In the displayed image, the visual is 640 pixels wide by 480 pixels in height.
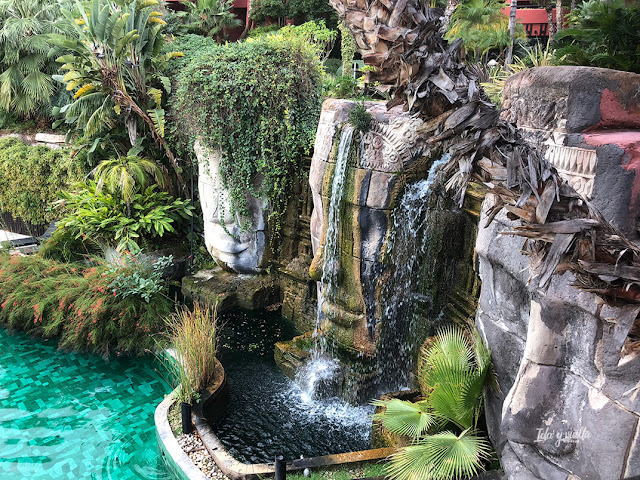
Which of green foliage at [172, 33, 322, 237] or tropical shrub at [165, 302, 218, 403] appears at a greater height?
green foliage at [172, 33, 322, 237]

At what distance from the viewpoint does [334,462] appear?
4.96 meters

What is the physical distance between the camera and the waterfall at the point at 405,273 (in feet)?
→ 20.2

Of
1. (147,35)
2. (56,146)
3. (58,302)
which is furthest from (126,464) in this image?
(56,146)

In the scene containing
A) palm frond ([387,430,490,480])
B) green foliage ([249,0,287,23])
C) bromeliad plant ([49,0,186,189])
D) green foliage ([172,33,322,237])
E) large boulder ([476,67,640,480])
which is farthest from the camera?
green foliage ([249,0,287,23])

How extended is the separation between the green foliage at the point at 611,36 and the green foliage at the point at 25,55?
12395 mm

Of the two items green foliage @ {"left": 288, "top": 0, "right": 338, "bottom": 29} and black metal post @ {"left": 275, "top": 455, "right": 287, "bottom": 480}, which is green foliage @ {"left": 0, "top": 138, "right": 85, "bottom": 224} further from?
black metal post @ {"left": 275, "top": 455, "right": 287, "bottom": 480}

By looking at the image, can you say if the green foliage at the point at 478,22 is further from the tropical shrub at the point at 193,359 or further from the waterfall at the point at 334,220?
the tropical shrub at the point at 193,359

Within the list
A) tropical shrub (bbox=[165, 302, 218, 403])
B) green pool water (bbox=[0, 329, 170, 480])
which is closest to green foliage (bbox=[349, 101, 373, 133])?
tropical shrub (bbox=[165, 302, 218, 403])

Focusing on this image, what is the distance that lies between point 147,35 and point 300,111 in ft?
13.1

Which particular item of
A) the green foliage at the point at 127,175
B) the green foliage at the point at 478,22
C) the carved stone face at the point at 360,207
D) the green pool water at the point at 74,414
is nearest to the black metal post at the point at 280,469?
the green pool water at the point at 74,414

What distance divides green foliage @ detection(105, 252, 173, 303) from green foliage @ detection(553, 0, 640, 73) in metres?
6.50

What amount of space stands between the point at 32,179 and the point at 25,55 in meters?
3.42

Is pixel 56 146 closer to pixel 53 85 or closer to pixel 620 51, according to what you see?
pixel 53 85

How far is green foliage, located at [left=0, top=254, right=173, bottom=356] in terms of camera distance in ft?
25.5
